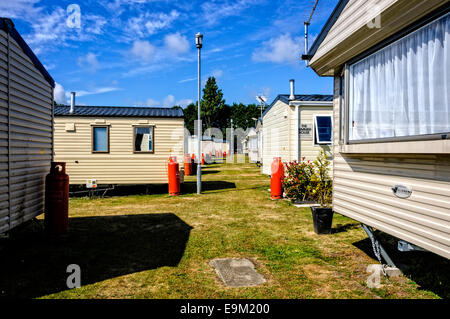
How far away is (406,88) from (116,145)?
391 inches

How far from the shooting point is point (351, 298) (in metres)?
3.66

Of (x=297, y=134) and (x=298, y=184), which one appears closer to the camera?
(x=298, y=184)

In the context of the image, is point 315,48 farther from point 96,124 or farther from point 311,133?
point 96,124

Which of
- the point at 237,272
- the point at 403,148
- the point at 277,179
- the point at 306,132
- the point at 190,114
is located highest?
the point at 190,114

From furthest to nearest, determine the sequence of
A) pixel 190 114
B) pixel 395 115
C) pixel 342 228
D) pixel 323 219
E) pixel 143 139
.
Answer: pixel 190 114
pixel 143 139
pixel 342 228
pixel 323 219
pixel 395 115

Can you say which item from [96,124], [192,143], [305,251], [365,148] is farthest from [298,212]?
[192,143]

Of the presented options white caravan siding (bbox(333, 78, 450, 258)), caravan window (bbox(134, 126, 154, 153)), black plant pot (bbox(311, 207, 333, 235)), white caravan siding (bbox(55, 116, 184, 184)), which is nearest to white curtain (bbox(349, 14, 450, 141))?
white caravan siding (bbox(333, 78, 450, 258))

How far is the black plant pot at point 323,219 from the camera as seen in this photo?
6.29 metres

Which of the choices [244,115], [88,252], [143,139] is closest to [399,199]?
[88,252]

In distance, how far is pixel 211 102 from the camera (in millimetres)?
67625

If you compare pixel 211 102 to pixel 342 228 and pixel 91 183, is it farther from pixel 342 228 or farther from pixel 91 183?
pixel 342 228

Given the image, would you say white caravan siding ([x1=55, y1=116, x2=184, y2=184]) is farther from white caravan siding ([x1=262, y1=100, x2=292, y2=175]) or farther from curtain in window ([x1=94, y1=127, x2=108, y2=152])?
white caravan siding ([x1=262, y1=100, x2=292, y2=175])

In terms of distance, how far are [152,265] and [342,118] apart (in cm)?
373

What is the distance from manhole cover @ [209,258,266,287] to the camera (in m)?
4.12
